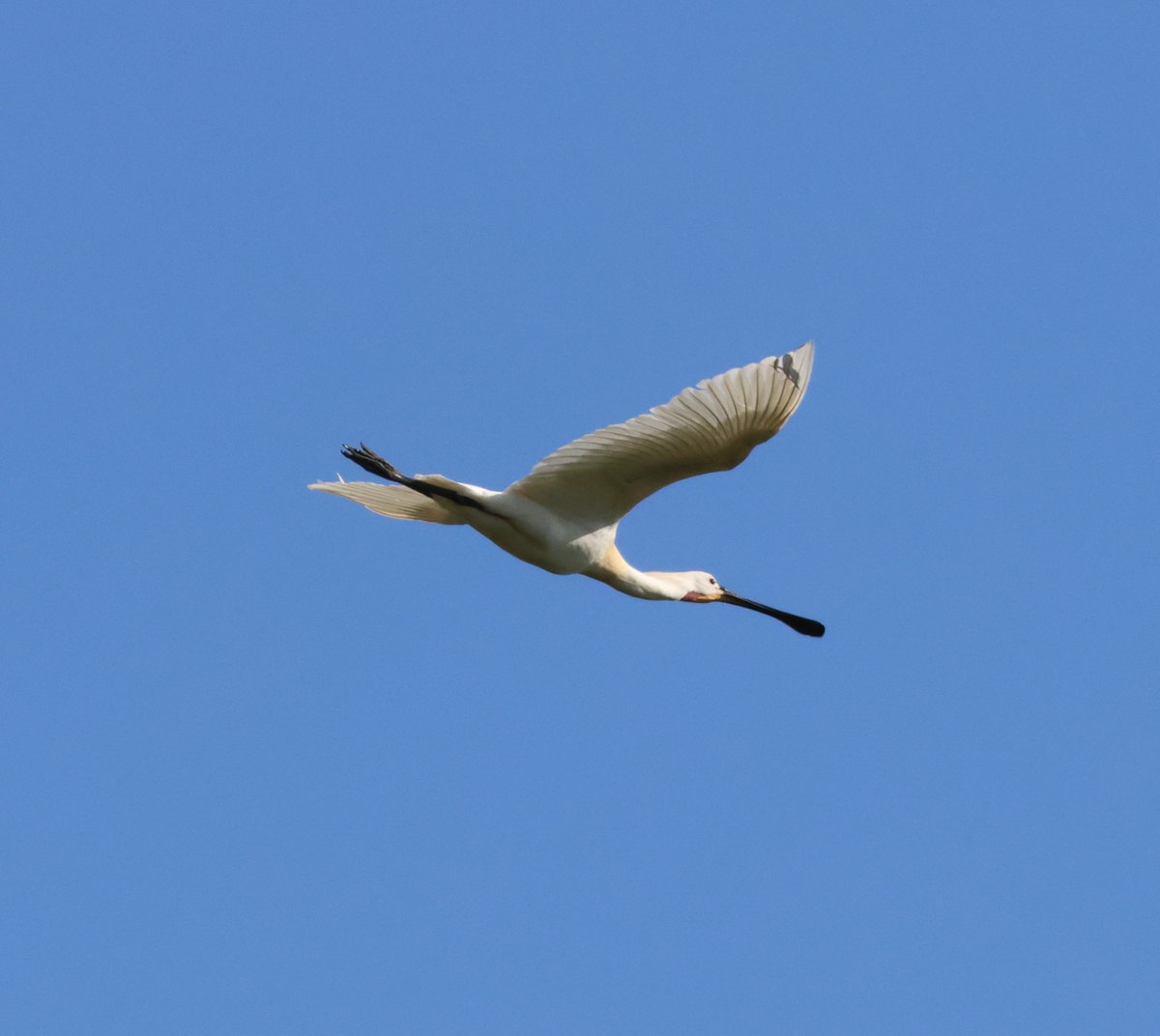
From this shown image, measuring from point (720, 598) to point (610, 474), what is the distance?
9.91 ft

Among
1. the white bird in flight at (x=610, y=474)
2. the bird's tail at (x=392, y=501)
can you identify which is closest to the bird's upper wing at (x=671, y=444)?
the white bird in flight at (x=610, y=474)

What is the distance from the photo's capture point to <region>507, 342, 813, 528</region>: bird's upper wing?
10.8 metres

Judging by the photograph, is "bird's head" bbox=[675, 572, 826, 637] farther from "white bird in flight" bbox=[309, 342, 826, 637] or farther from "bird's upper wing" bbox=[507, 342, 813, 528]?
"bird's upper wing" bbox=[507, 342, 813, 528]

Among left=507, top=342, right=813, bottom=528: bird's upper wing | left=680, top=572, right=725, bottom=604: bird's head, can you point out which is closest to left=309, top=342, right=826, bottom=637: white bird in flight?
left=507, top=342, right=813, bottom=528: bird's upper wing

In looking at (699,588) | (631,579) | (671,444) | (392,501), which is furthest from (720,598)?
(671,444)

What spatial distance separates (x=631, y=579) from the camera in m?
13.0

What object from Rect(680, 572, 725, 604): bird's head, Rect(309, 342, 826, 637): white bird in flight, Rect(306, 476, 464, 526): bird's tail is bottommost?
Rect(309, 342, 826, 637): white bird in flight

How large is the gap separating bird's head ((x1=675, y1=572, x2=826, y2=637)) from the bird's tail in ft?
6.08

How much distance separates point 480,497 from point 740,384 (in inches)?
76.0

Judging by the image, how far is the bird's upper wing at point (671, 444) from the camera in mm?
10773

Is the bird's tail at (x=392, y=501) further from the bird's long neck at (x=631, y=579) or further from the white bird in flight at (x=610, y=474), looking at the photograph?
the bird's long neck at (x=631, y=579)

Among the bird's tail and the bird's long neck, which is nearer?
the bird's long neck

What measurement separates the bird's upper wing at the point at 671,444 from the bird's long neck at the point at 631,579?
1.72ft

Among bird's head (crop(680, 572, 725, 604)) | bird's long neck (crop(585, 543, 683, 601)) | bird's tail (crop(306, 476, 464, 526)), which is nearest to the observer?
bird's long neck (crop(585, 543, 683, 601))
